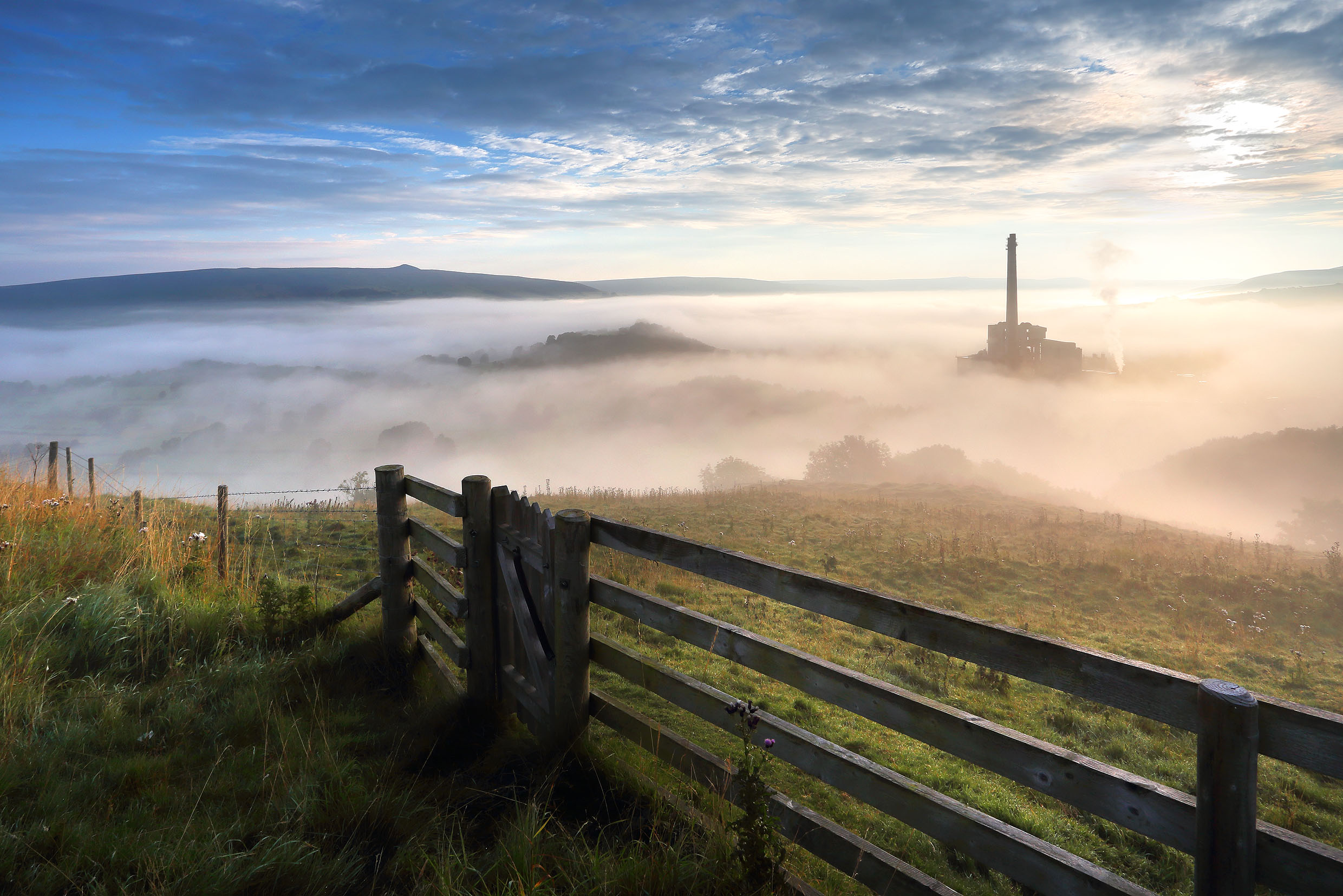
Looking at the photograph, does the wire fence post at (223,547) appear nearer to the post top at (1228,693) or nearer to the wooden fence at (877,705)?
the wooden fence at (877,705)

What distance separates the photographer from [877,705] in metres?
3.08

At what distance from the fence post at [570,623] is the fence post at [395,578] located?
9.06 feet

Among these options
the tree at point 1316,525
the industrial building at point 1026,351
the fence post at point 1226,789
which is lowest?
the tree at point 1316,525

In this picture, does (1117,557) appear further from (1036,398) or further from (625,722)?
(1036,398)

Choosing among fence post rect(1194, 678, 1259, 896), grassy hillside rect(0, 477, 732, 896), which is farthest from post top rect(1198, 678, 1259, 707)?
grassy hillside rect(0, 477, 732, 896)

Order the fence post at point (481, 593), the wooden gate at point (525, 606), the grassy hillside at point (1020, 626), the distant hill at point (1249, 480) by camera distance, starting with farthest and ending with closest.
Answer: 1. the distant hill at point (1249, 480)
2. the grassy hillside at point (1020, 626)
3. the fence post at point (481, 593)
4. the wooden gate at point (525, 606)

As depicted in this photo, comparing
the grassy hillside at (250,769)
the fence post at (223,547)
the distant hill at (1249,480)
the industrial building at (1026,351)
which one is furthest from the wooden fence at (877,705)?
the industrial building at (1026,351)

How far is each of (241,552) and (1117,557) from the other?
69.2 ft

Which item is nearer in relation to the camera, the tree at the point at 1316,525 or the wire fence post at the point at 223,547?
the wire fence post at the point at 223,547

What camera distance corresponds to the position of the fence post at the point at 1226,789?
2.08 metres

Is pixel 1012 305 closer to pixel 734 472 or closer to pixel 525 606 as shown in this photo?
pixel 734 472

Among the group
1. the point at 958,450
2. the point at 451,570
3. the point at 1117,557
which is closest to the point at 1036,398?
the point at 958,450

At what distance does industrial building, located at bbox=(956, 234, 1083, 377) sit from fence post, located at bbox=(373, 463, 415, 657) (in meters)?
71.7

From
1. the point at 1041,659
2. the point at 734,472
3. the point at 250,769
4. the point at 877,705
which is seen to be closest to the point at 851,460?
the point at 734,472
